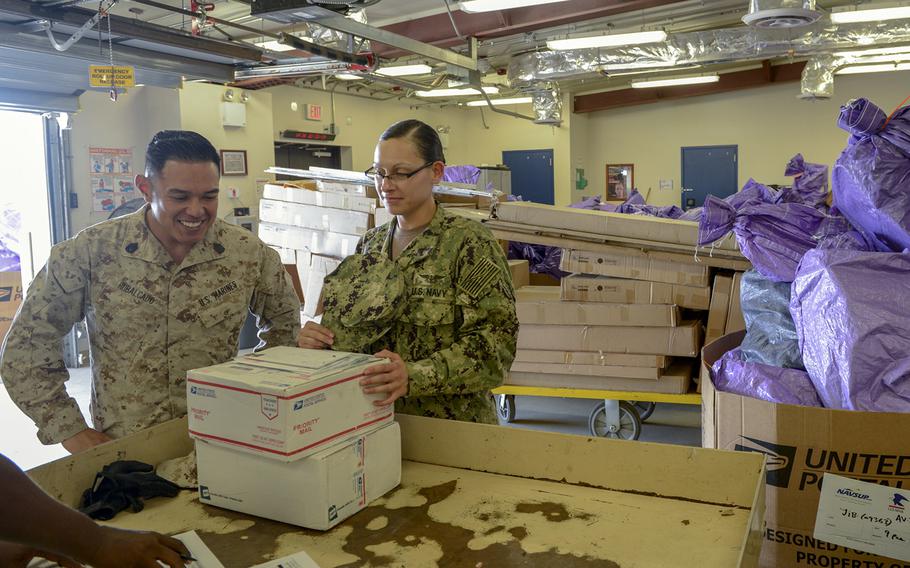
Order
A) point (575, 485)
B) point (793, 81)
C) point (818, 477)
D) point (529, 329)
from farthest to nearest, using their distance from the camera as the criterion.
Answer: point (793, 81), point (529, 329), point (818, 477), point (575, 485)

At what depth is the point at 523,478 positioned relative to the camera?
54.9 inches

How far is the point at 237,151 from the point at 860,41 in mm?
5681

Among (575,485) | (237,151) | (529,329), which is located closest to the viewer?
(575,485)

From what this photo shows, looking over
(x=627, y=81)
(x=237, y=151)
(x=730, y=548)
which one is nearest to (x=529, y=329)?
(x=730, y=548)

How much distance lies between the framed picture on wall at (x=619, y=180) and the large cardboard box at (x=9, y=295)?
29.3ft

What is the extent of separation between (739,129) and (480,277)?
1066cm

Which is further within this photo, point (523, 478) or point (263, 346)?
point (263, 346)

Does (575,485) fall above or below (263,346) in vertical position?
below

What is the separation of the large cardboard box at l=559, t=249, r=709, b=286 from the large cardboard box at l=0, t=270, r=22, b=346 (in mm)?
4587

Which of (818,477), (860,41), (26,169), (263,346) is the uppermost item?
(860,41)

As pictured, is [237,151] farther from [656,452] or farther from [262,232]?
[656,452]

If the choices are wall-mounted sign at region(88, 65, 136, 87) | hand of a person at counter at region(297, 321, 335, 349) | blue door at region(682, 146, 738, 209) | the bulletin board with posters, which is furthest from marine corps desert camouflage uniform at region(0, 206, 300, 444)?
blue door at region(682, 146, 738, 209)

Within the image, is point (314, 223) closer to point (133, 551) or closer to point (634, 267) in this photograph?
point (634, 267)

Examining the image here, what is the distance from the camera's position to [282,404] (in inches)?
45.1
